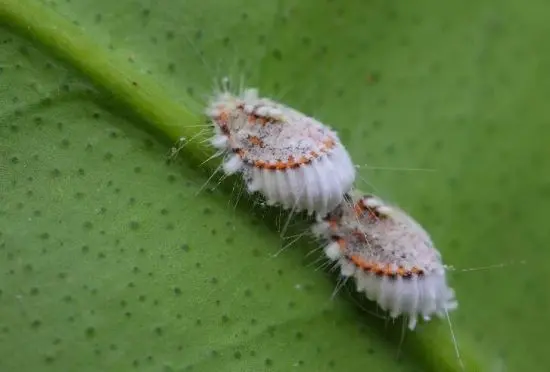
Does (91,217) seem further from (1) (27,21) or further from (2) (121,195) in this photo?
(1) (27,21)

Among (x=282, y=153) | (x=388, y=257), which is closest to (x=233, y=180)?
A: (x=282, y=153)

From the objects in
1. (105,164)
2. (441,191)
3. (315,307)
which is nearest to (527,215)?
(441,191)

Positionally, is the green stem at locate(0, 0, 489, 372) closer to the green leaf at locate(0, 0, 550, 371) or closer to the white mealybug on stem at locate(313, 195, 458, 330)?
the green leaf at locate(0, 0, 550, 371)

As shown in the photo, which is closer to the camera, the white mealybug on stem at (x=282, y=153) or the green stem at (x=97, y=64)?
the white mealybug on stem at (x=282, y=153)

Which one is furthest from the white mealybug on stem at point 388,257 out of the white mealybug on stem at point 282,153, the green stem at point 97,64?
the green stem at point 97,64

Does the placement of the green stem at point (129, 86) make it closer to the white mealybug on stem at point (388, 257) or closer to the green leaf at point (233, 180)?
the green leaf at point (233, 180)

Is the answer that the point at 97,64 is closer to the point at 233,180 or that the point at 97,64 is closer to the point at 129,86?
the point at 129,86

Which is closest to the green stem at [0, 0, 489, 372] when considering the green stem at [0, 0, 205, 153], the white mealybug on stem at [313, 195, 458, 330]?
the green stem at [0, 0, 205, 153]
